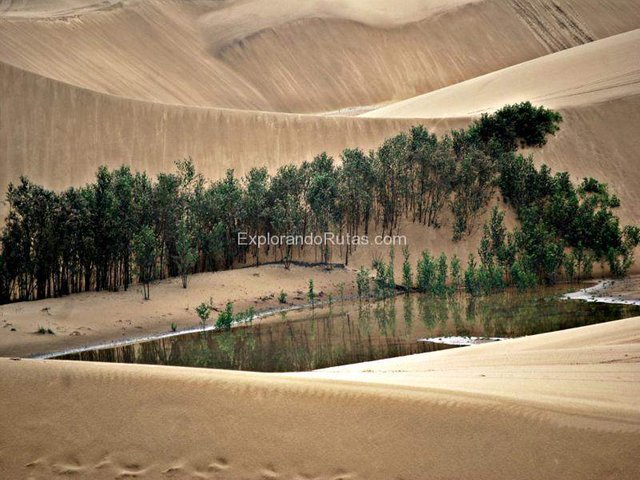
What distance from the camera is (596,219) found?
28250 millimetres

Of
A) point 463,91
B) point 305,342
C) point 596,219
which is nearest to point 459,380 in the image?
point 305,342

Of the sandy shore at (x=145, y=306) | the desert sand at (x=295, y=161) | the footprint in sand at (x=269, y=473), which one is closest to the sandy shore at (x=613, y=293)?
the desert sand at (x=295, y=161)

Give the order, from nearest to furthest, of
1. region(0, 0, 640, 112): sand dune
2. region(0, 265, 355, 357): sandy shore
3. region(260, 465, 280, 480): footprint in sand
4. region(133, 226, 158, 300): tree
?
region(260, 465, 280, 480): footprint in sand
region(0, 265, 355, 357): sandy shore
region(133, 226, 158, 300): tree
region(0, 0, 640, 112): sand dune

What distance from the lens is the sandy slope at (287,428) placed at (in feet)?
19.7

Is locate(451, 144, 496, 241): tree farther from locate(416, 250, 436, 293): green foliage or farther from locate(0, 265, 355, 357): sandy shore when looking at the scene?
locate(0, 265, 355, 357): sandy shore

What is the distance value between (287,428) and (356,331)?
11073 millimetres

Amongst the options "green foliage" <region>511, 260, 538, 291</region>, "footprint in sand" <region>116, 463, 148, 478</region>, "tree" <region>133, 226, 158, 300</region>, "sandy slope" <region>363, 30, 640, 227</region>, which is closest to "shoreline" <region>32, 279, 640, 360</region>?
"green foliage" <region>511, 260, 538, 291</region>

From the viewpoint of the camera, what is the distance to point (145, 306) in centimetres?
1927

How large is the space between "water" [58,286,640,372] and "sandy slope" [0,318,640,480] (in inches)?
260

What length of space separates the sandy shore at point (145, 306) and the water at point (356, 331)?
101 cm

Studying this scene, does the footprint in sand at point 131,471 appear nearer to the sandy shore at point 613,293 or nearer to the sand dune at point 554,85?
the sandy shore at point 613,293

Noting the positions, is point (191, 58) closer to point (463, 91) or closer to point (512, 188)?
point (463, 91)

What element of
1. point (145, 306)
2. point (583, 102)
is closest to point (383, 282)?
point (145, 306)

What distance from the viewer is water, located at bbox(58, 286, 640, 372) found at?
14500 mm
